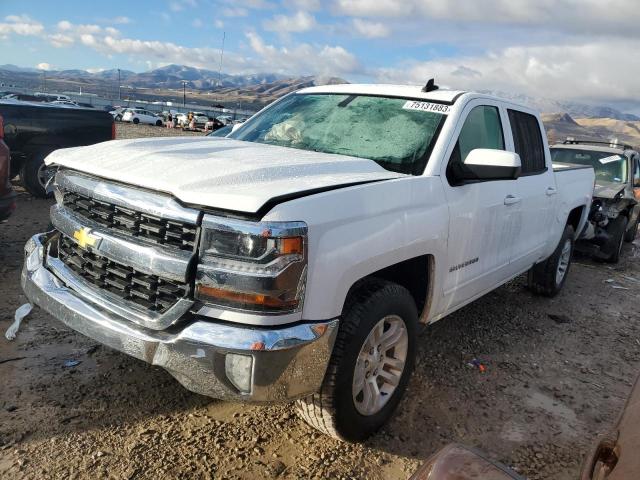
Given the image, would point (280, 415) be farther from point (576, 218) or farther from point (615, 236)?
point (615, 236)

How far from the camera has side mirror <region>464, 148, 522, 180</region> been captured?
9.65 feet

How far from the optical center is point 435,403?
331cm

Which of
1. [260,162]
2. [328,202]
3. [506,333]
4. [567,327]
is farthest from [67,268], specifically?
[567,327]

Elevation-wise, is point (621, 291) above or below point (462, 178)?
below

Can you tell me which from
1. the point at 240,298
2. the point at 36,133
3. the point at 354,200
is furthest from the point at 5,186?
the point at 354,200

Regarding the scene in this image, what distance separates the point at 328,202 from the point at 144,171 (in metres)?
0.89

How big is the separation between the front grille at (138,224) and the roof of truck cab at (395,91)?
80.9 inches

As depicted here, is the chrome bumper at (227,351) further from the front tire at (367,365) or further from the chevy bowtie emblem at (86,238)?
the chevy bowtie emblem at (86,238)

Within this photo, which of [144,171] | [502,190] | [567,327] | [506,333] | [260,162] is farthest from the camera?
[567,327]

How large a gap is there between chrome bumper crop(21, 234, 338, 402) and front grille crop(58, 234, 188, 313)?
0.38ft

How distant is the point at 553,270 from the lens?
5484 mm

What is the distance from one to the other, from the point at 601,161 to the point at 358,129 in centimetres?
703

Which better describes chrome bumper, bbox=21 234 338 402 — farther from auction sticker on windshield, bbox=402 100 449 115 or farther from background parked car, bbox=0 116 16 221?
background parked car, bbox=0 116 16 221

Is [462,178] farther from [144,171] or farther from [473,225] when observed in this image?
[144,171]
